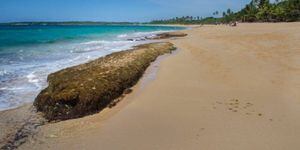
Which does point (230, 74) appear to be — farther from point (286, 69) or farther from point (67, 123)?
point (67, 123)

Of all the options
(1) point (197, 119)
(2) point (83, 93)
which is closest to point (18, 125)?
(2) point (83, 93)

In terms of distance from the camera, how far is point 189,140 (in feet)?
19.4

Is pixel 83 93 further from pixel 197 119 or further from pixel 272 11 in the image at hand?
pixel 272 11

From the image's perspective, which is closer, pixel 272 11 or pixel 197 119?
pixel 197 119

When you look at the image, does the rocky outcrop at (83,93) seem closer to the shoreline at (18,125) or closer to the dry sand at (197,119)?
the shoreline at (18,125)

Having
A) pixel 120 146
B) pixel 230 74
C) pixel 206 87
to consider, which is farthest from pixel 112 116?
pixel 230 74

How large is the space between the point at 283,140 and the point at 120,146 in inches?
124

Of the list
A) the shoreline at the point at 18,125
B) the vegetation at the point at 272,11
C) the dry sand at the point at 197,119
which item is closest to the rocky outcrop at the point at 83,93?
the shoreline at the point at 18,125

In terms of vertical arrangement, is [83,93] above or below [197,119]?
above

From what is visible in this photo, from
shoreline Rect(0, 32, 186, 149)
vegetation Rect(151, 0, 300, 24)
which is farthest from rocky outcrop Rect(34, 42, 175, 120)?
vegetation Rect(151, 0, 300, 24)

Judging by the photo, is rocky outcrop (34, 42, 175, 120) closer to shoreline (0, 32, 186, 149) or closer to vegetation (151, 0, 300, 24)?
shoreline (0, 32, 186, 149)

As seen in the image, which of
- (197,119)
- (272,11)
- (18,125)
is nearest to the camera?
(18,125)

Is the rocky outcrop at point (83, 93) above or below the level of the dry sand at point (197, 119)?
above

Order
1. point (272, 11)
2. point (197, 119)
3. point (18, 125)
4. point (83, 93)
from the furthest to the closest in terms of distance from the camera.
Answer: point (272, 11) → point (83, 93) → point (197, 119) → point (18, 125)
